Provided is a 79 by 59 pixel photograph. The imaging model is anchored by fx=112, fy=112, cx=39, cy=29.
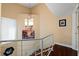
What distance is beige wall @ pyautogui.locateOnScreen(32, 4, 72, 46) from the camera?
1.45 metres

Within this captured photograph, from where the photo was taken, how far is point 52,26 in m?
1.50

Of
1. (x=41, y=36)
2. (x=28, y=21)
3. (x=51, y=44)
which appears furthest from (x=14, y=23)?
(x=51, y=44)

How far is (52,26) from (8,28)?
572 mm

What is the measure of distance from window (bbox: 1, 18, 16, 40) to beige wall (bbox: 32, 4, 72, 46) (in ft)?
1.05

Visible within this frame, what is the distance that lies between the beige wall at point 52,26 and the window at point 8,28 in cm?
32

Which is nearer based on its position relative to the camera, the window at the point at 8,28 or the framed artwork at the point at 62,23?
the window at the point at 8,28

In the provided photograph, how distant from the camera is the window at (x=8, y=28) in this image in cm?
137

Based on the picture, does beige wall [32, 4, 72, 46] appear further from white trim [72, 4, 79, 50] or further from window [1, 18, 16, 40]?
window [1, 18, 16, 40]

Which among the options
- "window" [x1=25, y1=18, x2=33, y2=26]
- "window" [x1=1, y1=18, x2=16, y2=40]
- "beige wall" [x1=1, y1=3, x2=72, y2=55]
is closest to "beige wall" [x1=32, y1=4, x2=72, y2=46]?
"beige wall" [x1=1, y1=3, x2=72, y2=55]

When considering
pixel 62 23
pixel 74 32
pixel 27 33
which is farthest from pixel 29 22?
pixel 74 32

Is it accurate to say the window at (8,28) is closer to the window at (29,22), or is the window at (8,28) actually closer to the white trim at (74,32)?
the window at (29,22)

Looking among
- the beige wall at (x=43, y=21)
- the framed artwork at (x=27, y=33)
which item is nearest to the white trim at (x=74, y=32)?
the beige wall at (x=43, y=21)

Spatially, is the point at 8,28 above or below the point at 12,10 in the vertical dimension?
below

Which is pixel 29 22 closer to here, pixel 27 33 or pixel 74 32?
pixel 27 33
